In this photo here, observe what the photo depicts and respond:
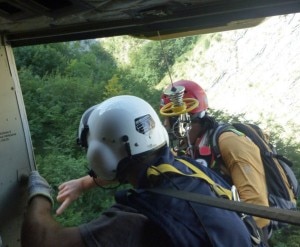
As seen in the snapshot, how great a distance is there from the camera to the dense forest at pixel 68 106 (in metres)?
6.80

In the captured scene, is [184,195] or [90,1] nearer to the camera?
[184,195]

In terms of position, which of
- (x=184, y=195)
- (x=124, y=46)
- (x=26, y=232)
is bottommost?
(x=26, y=232)

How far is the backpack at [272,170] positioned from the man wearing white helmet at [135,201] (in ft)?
2.66

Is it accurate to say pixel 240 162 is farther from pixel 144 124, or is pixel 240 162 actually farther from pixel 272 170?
pixel 144 124

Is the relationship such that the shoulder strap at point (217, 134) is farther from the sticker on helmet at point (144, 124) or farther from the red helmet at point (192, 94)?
the sticker on helmet at point (144, 124)

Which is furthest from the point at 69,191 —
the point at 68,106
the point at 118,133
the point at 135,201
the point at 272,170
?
the point at 68,106

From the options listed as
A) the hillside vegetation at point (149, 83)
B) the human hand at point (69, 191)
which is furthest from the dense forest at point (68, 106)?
the human hand at point (69, 191)

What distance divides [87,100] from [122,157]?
28.2 feet

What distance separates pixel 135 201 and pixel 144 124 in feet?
1.27

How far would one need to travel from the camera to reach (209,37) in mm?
17625

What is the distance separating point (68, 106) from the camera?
958 centimetres

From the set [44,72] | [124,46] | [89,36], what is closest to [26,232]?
[89,36]

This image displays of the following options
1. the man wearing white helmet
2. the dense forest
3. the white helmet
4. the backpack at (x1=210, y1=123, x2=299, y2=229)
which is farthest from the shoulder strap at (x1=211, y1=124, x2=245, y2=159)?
the dense forest

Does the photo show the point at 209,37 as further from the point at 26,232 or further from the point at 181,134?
the point at 26,232
